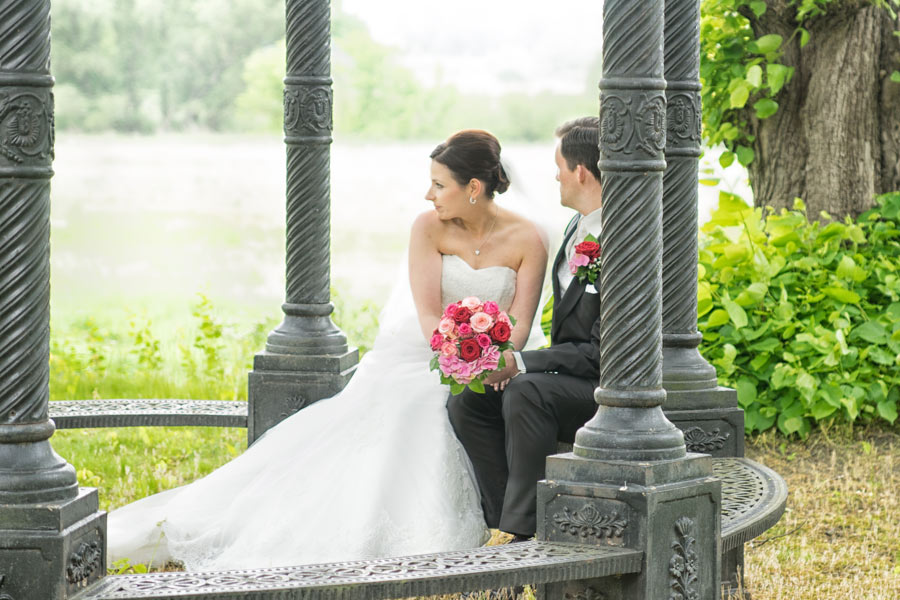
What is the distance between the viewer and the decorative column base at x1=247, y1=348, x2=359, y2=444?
6125 mm

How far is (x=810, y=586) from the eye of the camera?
17.3 feet

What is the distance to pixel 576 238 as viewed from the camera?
4879mm

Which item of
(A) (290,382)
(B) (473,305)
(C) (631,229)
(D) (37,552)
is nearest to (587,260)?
(B) (473,305)

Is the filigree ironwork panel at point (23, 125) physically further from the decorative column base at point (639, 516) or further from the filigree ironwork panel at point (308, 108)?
the filigree ironwork panel at point (308, 108)

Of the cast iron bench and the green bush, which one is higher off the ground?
the green bush

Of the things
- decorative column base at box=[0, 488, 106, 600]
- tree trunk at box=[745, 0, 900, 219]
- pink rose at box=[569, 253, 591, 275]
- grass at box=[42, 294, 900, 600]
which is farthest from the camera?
tree trunk at box=[745, 0, 900, 219]

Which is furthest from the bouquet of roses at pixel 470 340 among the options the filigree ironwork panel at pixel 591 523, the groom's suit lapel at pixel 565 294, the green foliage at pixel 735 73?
the green foliage at pixel 735 73

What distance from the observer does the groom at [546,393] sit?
4543 mm

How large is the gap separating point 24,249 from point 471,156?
2229 mm

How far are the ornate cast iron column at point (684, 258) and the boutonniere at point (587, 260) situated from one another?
0.61m

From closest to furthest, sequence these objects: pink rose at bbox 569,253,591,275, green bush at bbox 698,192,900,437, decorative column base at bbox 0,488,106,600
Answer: decorative column base at bbox 0,488,106,600
pink rose at bbox 569,253,591,275
green bush at bbox 698,192,900,437

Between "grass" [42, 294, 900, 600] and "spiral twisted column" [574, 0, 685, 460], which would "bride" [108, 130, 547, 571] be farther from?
"spiral twisted column" [574, 0, 685, 460]

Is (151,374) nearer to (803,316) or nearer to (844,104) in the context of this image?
(803,316)

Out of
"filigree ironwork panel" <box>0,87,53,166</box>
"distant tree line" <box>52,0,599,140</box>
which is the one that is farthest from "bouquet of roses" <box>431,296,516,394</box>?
"distant tree line" <box>52,0,599,140</box>
